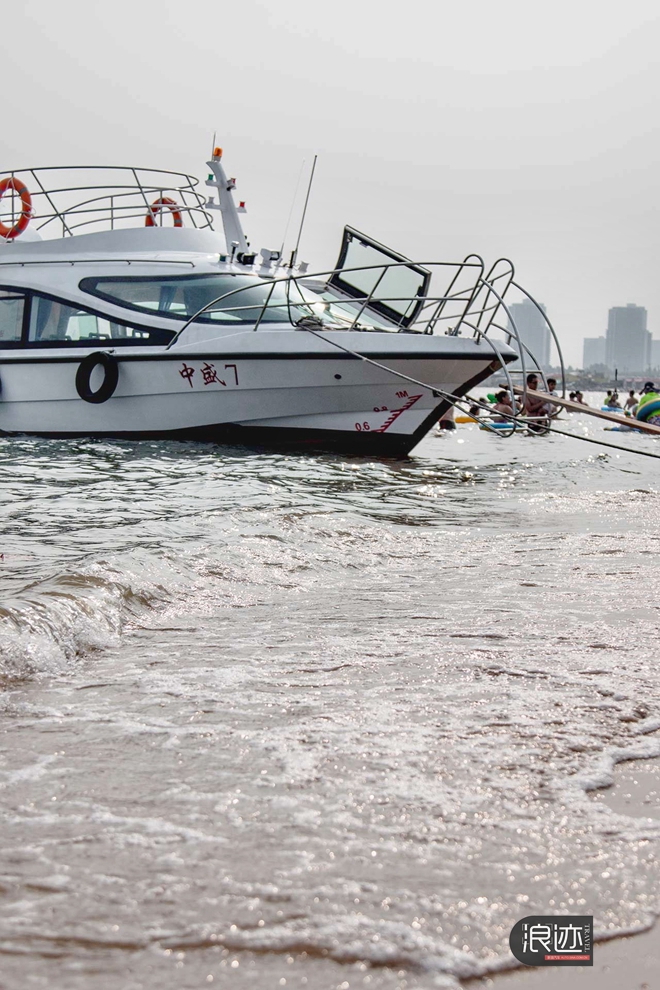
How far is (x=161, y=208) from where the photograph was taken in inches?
586

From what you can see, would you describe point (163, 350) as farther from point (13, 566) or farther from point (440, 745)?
point (440, 745)

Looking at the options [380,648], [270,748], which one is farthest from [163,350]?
[270,748]

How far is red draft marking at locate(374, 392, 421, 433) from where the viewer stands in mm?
11891

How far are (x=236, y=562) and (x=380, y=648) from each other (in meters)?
1.87

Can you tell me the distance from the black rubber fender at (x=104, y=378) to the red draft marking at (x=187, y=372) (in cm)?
97

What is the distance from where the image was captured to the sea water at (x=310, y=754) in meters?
1.66

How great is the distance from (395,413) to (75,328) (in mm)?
4591

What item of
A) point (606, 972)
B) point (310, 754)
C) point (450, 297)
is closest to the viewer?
point (606, 972)

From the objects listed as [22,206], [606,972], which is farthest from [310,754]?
[22,206]

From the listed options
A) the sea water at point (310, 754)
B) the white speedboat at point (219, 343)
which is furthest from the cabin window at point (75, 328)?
the sea water at point (310, 754)
